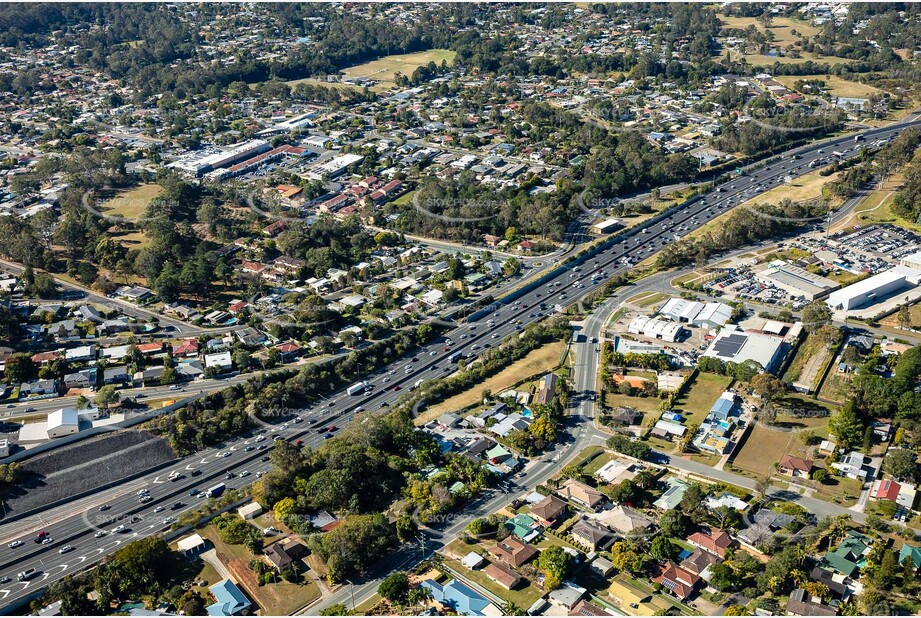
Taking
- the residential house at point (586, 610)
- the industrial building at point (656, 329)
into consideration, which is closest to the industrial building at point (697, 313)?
the industrial building at point (656, 329)

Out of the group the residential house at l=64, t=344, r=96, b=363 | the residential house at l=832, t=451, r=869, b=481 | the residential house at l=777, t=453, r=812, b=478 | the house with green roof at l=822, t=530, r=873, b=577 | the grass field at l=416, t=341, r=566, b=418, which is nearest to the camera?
the house with green roof at l=822, t=530, r=873, b=577

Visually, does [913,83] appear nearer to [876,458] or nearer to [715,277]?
[715,277]

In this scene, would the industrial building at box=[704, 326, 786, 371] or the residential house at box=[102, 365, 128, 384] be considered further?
the residential house at box=[102, 365, 128, 384]

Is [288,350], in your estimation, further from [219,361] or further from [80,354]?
[80,354]

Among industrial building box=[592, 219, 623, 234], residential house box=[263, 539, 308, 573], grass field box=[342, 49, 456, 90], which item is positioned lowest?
residential house box=[263, 539, 308, 573]

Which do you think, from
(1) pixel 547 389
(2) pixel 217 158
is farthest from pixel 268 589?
(2) pixel 217 158

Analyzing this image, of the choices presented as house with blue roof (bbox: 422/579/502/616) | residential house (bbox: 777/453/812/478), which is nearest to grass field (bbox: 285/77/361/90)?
residential house (bbox: 777/453/812/478)

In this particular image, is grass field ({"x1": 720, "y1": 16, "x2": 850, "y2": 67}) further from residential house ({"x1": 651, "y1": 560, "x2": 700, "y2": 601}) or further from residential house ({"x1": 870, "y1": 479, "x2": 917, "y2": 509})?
residential house ({"x1": 651, "y1": 560, "x2": 700, "y2": 601})
